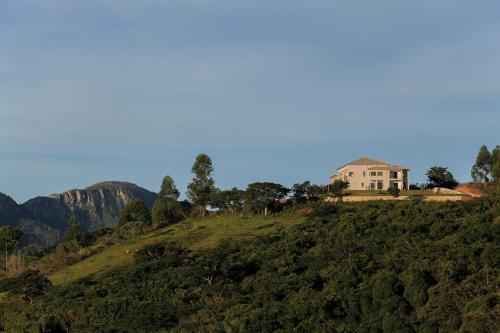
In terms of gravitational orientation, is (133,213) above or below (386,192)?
below

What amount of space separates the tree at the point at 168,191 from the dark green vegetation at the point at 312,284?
1465 inches

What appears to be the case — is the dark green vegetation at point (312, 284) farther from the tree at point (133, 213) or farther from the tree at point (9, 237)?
the tree at point (133, 213)

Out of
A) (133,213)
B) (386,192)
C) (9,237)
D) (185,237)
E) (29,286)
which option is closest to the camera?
(29,286)

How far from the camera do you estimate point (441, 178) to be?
12662cm

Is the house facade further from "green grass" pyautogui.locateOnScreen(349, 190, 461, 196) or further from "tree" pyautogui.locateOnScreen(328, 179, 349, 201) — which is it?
"tree" pyautogui.locateOnScreen(328, 179, 349, 201)

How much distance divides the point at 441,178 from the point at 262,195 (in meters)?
37.3

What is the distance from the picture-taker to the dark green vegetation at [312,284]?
198ft

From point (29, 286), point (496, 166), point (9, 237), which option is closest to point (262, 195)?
point (496, 166)

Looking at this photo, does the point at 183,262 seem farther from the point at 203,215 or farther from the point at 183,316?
the point at 203,215

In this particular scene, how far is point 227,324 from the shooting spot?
59875 millimetres

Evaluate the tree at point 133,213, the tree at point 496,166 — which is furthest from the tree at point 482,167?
the tree at point 133,213

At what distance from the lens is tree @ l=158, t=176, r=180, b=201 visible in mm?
131375

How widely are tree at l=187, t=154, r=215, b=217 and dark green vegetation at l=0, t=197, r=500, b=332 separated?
26745 millimetres

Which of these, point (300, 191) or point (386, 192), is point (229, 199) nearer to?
point (300, 191)
